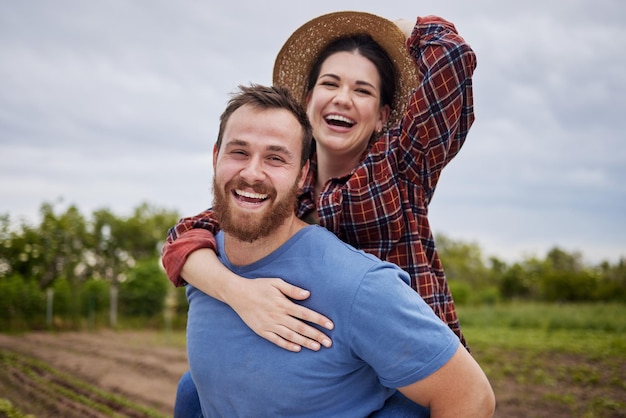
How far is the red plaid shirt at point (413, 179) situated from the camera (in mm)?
2100

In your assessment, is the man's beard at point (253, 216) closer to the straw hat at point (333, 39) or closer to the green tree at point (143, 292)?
the straw hat at point (333, 39)

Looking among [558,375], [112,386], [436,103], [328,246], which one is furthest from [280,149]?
[558,375]

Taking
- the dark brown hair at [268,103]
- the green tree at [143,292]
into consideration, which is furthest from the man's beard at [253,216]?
the green tree at [143,292]

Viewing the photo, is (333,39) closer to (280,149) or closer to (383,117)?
(383,117)

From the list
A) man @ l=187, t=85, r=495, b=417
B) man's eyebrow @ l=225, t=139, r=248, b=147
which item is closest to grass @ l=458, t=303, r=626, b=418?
man @ l=187, t=85, r=495, b=417

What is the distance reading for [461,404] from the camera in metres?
1.70

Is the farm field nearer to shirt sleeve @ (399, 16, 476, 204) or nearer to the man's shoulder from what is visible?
the man's shoulder

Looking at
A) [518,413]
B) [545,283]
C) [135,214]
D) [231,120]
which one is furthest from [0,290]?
[545,283]

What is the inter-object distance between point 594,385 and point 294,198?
291 inches

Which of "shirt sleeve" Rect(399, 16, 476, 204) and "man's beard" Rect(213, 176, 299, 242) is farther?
"shirt sleeve" Rect(399, 16, 476, 204)

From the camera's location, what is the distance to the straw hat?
2514mm

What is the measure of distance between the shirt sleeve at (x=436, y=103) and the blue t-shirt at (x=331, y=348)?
Result: 535 millimetres

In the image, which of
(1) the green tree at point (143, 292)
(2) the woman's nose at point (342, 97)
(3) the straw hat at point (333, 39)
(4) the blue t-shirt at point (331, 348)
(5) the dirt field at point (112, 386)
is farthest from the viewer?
(1) the green tree at point (143, 292)

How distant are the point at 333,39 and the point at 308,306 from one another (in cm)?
146
